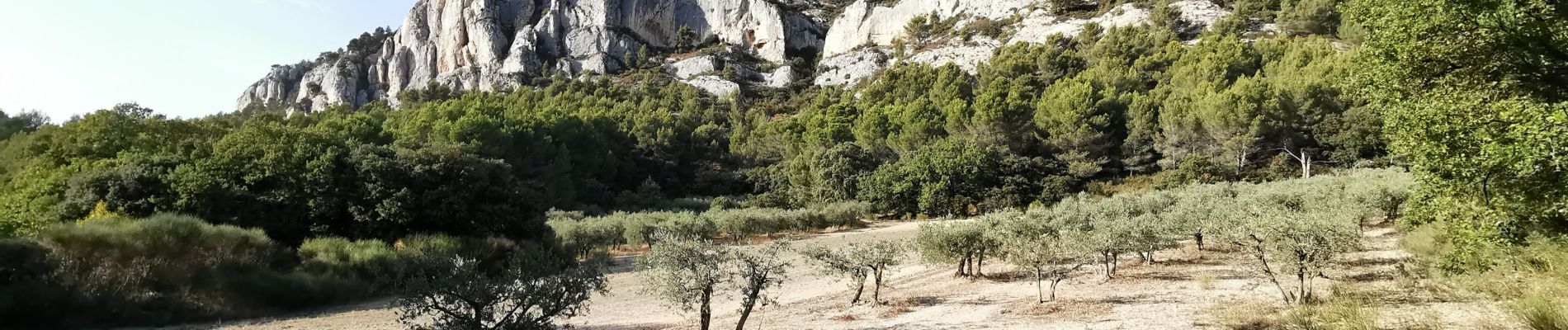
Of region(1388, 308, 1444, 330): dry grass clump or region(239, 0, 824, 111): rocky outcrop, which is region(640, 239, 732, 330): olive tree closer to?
region(1388, 308, 1444, 330): dry grass clump

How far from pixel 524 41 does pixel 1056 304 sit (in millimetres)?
104481

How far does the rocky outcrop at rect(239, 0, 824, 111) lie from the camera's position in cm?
10262

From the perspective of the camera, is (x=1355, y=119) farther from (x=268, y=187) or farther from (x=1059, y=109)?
(x=268, y=187)

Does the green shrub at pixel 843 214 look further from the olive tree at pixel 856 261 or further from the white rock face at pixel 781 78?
the white rock face at pixel 781 78

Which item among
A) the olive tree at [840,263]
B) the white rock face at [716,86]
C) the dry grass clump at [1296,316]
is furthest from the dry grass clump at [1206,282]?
the white rock face at [716,86]

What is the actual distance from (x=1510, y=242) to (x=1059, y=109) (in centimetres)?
4029

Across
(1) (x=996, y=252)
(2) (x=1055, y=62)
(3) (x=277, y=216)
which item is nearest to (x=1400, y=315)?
(1) (x=996, y=252)

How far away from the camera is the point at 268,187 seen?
18.6 metres

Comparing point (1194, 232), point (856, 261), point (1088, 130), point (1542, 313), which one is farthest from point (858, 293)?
point (1088, 130)

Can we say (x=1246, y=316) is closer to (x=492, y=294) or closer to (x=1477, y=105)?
(x=1477, y=105)

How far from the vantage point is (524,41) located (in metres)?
104

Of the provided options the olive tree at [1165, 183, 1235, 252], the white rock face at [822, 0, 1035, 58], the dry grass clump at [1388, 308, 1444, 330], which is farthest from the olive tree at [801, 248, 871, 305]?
the white rock face at [822, 0, 1035, 58]

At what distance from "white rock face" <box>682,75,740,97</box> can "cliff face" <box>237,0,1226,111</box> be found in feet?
0.61

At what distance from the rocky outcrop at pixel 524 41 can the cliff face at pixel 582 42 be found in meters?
0.18
